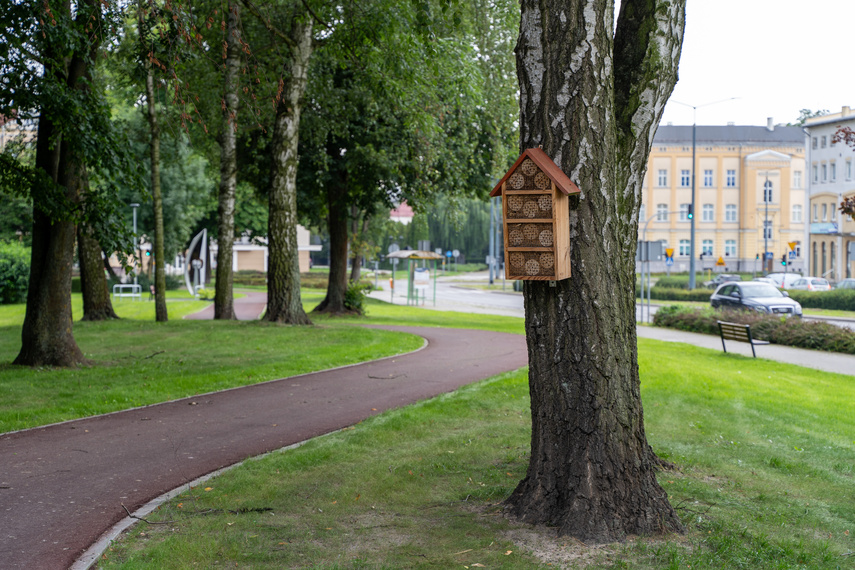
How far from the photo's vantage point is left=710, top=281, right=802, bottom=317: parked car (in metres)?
26.4

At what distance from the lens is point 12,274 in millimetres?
39188

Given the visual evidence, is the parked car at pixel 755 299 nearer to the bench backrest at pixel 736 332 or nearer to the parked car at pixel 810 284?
the bench backrest at pixel 736 332

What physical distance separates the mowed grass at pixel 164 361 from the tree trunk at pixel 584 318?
603 centimetres

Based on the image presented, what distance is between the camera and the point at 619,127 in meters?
5.32

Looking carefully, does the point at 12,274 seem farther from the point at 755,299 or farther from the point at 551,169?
the point at 551,169

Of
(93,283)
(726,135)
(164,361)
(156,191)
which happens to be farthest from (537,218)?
(726,135)

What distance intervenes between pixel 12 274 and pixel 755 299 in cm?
3328

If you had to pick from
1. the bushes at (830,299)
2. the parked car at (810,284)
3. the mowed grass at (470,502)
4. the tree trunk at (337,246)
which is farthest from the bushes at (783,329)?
the parked car at (810,284)

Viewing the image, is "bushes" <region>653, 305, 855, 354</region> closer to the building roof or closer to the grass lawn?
the grass lawn

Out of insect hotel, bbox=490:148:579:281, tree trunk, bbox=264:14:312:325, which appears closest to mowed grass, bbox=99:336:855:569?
insect hotel, bbox=490:148:579:281

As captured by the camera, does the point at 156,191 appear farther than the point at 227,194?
Yes

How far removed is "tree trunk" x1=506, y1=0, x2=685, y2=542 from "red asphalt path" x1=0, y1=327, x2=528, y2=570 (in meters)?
3.00

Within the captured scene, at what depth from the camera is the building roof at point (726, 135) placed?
8006cm

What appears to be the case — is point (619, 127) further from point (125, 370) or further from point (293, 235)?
point (293, 235)
